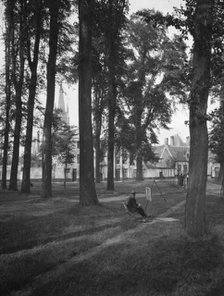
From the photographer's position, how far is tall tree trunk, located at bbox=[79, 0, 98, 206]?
1423 cm

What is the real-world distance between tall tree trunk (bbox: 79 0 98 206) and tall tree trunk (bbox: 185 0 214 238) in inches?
238

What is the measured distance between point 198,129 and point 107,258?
4.09 m

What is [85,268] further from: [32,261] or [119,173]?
[119,173]

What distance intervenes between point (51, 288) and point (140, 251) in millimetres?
2645

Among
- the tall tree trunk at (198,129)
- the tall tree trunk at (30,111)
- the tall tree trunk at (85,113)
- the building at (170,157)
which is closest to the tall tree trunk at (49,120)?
the tall tree trunk at (30,111)

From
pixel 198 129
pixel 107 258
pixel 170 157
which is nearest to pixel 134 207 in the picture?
pixel 198 129

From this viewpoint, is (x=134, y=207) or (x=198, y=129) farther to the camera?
(x=134, y=207)

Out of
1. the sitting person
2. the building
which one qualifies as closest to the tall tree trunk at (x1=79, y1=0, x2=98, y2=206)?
the sitting person

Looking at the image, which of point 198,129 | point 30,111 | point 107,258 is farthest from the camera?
point 30,111

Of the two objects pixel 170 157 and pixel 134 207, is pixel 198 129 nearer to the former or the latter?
pixel 134 207

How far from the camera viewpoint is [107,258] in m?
6.89

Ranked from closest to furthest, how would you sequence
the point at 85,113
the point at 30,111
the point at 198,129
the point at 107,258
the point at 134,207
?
the point at 107,258
the point at 198,129
the point at 134,207
the point at 85,113
the point at 30,111

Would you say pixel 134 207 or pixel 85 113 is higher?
pixel 85 113

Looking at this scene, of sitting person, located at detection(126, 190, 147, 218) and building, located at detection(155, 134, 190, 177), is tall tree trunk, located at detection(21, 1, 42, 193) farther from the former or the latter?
building, located at detection(155, 134, 190, 177)
